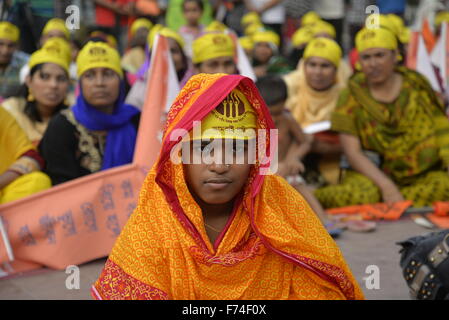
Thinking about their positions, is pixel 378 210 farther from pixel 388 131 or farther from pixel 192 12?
pixel 192 12

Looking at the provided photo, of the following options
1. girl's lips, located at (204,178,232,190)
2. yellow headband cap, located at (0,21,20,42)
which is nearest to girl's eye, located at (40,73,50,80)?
yellow headband cap, located at (0,21,20,42)

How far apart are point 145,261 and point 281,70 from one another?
21.2ft

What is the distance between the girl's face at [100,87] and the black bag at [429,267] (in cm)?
259

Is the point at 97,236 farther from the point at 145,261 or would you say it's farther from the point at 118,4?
the point at 118,4

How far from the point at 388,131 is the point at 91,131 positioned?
2.38 metres

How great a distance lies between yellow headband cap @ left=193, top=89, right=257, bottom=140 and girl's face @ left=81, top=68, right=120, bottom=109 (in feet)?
8.51

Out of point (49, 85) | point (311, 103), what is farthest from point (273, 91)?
point (49, 85)

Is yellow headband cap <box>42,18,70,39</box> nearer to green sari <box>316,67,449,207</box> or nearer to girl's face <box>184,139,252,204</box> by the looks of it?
green sari <box>316,67,449,207</box>

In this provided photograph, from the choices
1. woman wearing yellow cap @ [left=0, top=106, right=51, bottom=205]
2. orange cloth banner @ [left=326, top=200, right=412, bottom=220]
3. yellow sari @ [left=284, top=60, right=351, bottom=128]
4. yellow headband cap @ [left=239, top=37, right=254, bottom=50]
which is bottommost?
orange cloth banner @ [left=326, top=200, right=412, bottom=220]

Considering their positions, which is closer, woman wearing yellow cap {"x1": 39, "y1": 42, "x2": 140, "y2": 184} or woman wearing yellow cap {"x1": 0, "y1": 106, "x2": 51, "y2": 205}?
woman wearing yellow cap {"x1": 0, "y1": 106, "x2": 51, "y2": 205}

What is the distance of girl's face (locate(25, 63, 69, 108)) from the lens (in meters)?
5.37

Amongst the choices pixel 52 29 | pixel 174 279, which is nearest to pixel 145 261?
pixel 174 279

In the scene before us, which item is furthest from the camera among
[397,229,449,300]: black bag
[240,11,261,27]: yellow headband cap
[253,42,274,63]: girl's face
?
[240,11,261,27]: yellow headband cap

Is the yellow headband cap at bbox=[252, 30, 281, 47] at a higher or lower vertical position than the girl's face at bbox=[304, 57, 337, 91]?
higher
